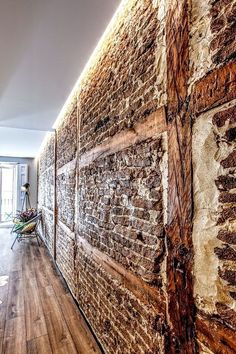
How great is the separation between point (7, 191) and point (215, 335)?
9.43 m

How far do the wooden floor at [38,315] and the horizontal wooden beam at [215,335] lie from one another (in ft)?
4.81

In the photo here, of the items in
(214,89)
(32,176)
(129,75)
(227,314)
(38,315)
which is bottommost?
(38,315)

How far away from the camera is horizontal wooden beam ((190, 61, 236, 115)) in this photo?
80cm

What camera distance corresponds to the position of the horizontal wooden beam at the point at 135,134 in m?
1.18

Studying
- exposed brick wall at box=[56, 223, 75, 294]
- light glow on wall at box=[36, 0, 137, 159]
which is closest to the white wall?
exposed brick wall at box=[56, 223, 75, 294]

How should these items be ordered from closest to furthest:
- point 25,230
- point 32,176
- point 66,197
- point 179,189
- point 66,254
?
point 179,189 < point 66,254 < point 66,197 < point 25,230 < point 32,176

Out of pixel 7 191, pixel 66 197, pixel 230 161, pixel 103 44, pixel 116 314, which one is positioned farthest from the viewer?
pixel 7 191

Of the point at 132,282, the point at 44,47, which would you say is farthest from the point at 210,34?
the point at 44,47

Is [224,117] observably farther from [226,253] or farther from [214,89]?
[226,253]

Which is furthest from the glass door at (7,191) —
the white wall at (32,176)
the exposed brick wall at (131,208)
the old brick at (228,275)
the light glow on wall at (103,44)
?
the old brick at (228,275)

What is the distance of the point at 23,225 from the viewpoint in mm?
5492

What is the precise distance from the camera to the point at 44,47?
2.01 metres

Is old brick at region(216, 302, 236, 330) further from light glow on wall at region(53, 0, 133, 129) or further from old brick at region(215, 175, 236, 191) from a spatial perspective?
light glow on wall at region(53, 0, 133, 129)

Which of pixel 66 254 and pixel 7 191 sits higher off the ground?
pixel 7 191
